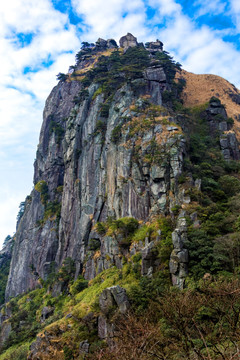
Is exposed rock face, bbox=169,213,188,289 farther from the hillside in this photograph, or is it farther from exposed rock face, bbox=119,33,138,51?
exposed rock face, bbox=119,33,138,51

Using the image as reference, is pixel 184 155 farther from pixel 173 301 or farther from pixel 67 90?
pixel 67 90

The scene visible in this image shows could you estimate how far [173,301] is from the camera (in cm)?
1452

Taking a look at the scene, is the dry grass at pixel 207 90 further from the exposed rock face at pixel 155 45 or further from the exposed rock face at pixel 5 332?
the exposed rock face at pixel 5 332

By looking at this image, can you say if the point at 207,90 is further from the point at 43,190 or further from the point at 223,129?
the point at 43,190

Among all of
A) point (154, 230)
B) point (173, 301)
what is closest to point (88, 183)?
point (154, 230)

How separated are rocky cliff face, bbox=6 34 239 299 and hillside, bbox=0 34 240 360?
20cm

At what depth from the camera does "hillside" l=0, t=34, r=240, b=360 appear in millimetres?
16703

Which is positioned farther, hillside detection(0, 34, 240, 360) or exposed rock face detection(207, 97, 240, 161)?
exposed rock face detection(207, 97, 240, 161)

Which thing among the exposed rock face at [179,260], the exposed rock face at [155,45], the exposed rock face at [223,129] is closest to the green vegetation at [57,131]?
the exposed rock face at [223,129]

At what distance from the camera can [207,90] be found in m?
71.2

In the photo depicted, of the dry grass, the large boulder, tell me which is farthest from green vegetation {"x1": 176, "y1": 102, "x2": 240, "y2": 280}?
the dry grass

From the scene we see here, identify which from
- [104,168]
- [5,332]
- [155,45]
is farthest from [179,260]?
[155,45]

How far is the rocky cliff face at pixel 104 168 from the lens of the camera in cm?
3653

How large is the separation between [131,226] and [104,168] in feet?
48.6
